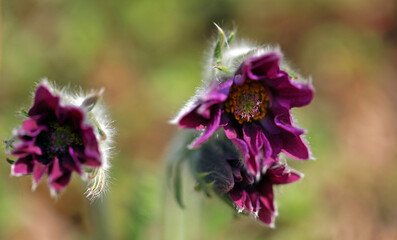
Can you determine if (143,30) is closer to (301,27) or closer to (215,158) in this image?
(301,27)

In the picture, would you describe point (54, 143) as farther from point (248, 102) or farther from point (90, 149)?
point (248, 102)

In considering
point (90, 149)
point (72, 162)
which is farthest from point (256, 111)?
point (72, 162)

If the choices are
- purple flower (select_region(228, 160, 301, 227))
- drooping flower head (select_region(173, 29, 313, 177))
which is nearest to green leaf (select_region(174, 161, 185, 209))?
purple flower (select_region(228, 160, 301, 227))

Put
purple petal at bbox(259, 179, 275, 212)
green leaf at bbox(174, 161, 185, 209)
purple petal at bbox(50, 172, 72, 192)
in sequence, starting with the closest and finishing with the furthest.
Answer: purple petal at bbox(50, 172, 72, 192), purple petal at bbox(259, 179, 275, 212), green leaf at bbox(174, 161, 185, 209)

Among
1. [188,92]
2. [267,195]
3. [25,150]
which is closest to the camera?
[25,150]

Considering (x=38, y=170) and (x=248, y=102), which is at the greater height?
(x=248, y=102)

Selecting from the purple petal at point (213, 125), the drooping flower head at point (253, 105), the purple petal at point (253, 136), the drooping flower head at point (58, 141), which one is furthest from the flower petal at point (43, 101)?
the purple petal at point (253, 136)

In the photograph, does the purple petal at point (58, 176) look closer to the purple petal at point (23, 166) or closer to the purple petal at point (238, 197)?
the purple petal at point (23, 166)

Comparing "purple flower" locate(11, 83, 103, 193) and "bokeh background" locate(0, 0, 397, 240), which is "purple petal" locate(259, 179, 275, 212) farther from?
"bokeh background" locate(0, 0, 397, 240)
